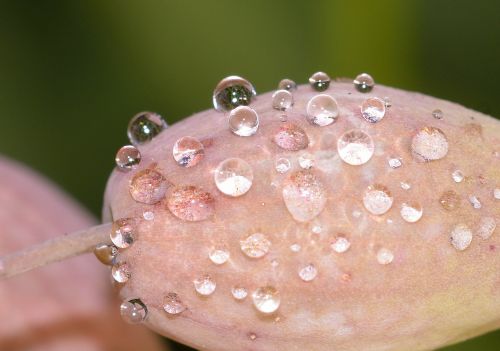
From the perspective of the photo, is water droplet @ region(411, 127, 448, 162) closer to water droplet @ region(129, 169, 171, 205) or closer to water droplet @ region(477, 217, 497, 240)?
water droplet @ region(477, 217, 497, 240)

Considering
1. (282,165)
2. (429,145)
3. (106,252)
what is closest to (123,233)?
(106,252)

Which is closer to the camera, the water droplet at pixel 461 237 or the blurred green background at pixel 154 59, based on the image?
the water droplet at pixel 461 237

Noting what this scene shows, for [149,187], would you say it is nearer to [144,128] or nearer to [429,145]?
[144,128]

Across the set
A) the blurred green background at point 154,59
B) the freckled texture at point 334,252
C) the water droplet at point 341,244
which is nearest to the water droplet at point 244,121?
the freckled texture at point 334,252

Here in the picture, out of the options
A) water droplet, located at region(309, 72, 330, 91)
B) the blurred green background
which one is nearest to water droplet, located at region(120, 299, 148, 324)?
water droplet, located at region(309, 72, 330, 91)

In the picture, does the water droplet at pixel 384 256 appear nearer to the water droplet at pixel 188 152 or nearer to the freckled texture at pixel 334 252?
the freckled texture at pixel 334 252

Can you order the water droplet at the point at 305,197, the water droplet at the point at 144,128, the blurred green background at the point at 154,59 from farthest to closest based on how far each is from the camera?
the blurred green background at the point at 154,59 → the water droplet at the point at 144,128 → the water droplet at the point at 305,197

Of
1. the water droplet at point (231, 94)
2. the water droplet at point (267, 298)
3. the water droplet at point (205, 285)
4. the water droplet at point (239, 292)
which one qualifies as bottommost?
the water droplet at point (267, 298)
